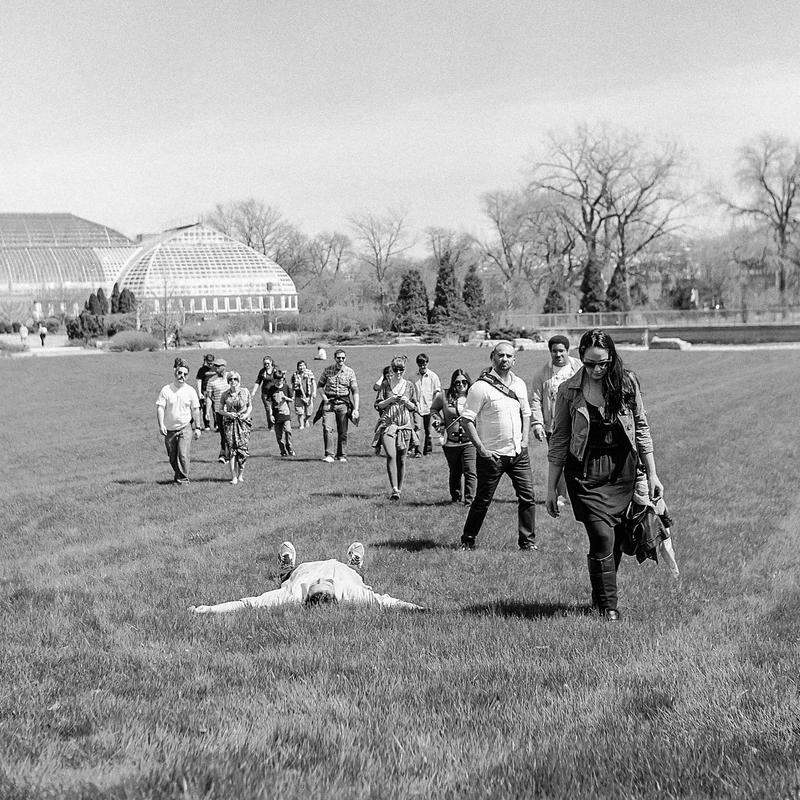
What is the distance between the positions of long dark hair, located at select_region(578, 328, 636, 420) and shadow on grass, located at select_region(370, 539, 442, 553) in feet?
10.8

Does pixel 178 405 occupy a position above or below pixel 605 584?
above

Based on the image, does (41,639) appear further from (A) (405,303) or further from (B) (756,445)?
(A) (405,303)

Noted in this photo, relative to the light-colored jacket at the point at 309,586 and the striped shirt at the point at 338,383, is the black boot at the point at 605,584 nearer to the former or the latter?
the light-colored jacket at the point at 309,586

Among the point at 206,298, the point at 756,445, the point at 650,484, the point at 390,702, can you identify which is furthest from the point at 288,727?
the point at 206,298

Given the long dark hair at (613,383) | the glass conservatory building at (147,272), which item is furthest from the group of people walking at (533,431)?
the glass conservatory building at (147,272)

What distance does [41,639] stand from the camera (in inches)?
226

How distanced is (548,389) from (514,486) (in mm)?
2065

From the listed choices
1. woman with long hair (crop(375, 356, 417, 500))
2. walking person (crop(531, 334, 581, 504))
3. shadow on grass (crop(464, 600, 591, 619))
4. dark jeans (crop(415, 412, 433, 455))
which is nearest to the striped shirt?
dark jeans (crop(415, 412, 433, 455))

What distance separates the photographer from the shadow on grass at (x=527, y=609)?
20.0ft

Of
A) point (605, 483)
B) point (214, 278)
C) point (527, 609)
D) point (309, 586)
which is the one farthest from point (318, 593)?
point (214, 278)

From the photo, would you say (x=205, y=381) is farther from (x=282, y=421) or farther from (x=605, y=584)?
(x=605, y=584)

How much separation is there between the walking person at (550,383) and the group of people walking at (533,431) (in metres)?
0.01

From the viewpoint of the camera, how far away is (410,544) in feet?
29.0

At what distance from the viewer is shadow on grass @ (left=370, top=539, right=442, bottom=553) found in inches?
340
